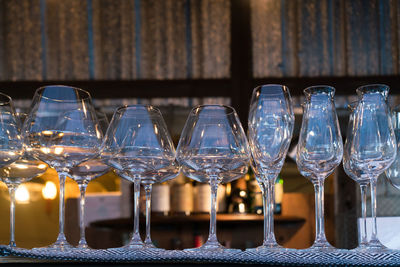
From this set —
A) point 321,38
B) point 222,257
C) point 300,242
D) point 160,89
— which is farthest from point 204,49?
point 222,257

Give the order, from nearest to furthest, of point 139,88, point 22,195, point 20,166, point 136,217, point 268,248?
1. point 268,248
2. point 136,217
3. point 20,166
4. point 22,195
5. point 139,88

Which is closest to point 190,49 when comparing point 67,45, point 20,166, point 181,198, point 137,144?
point 67,45

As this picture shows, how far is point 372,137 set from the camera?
0.87 meters

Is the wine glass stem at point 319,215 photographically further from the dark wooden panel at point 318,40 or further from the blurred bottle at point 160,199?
the dark wooden panel at point 318,40

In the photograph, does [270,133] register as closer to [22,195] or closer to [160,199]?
[22,195]

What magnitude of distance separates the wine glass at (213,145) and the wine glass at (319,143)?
0.09 metres

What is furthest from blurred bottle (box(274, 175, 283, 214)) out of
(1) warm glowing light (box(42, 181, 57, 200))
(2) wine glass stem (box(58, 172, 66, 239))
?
(2) wine glass stem (box(58, 172, 66, 239))

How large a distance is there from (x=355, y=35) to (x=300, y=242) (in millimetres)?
1036

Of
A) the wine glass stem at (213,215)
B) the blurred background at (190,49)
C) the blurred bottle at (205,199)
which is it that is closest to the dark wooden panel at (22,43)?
the blurred background at (190,49)

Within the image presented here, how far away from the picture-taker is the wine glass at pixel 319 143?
2.89 ft

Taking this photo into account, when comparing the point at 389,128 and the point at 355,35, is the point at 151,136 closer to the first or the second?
the point at 389,128

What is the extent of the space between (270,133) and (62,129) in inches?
11.9

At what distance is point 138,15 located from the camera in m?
3.02

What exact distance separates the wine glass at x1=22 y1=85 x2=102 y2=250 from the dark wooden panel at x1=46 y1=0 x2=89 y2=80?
2.12 metres
